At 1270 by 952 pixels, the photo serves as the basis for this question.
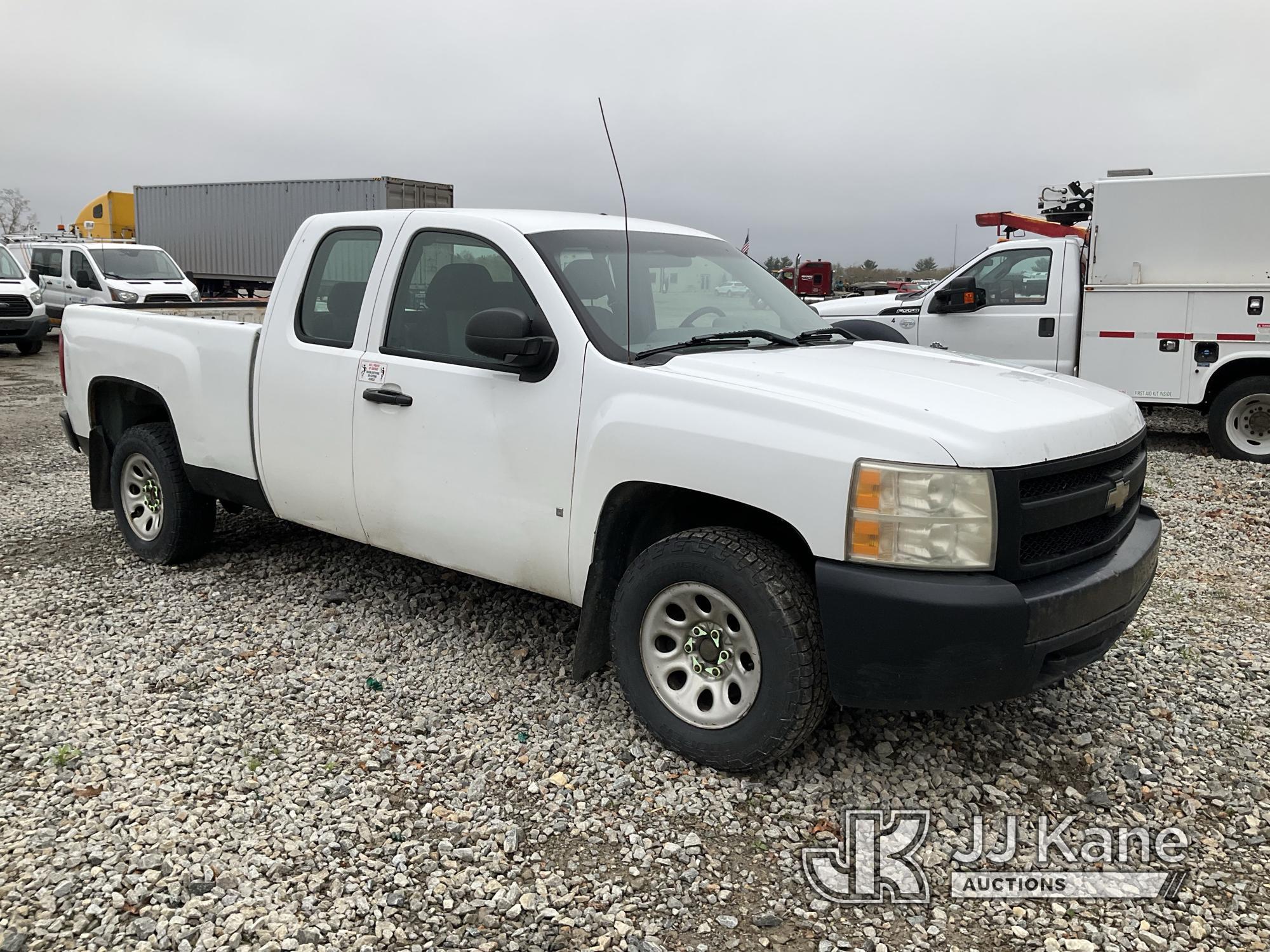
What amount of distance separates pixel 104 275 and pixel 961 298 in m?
16.1

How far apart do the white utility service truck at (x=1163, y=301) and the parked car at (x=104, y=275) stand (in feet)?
49.4

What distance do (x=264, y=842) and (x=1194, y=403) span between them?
9180 mm

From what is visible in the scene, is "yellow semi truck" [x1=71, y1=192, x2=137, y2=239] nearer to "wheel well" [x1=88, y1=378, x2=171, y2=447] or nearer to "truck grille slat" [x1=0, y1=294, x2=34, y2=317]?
"truck grille slat" [x1=0, y1=294, x2=34, y2=317]

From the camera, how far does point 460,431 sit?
3.98m

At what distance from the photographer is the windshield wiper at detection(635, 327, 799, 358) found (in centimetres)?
373

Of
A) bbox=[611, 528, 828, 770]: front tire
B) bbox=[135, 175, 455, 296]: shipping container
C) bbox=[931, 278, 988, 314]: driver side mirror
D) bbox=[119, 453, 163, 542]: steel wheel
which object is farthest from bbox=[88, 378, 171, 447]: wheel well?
bbox=[135, 175, 455, 296]: shipping container

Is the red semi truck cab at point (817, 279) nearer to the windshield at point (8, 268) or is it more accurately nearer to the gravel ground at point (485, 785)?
the windshield at point (8, 268)

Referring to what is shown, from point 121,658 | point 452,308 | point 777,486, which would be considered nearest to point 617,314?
point 452,308

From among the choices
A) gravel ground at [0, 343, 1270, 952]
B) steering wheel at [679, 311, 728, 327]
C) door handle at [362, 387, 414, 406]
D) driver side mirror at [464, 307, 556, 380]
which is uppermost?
steering wheel at [679, 311, 728, 327]

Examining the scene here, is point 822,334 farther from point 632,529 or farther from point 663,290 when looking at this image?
point 632,529

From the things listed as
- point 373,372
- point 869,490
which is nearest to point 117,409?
point 373,372

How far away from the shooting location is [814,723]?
3227 mm

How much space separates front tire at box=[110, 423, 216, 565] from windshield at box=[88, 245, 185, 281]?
15.4 metres

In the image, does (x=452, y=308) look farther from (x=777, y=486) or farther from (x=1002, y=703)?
(x=1002, y=703)
